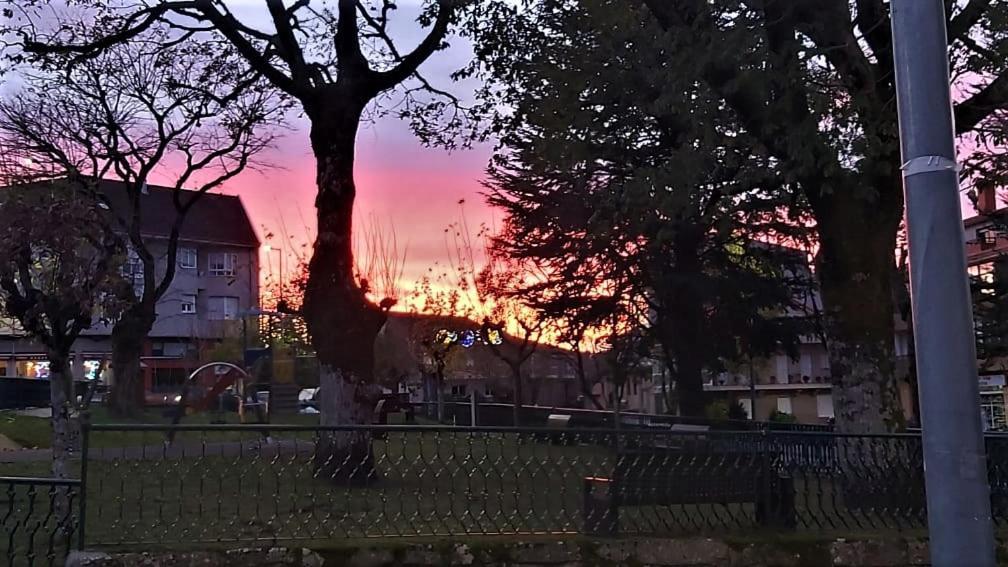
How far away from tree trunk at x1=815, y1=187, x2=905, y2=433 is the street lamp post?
744 centimetres

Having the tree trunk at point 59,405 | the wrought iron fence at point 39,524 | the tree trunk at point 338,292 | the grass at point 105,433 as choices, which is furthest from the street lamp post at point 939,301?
the tree trunk at point 338,292

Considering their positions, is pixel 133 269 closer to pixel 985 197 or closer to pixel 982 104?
pixel 982 104

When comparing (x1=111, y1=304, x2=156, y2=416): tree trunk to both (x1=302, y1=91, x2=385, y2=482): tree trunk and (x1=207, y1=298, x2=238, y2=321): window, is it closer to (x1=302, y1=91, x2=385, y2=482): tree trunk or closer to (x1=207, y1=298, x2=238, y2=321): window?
(x1=302, y1=91, x2=385, y2=482): tree trunk

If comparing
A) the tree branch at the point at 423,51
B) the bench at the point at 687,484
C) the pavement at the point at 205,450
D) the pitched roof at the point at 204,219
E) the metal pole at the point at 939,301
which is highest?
the pitched roof at the point at 204,219

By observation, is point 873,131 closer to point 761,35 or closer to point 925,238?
point 761,35

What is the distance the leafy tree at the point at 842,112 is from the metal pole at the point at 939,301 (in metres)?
6.20

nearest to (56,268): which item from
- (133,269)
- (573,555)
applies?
(573,555)

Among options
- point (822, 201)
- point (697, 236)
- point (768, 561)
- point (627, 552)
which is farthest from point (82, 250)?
point (697, 236)

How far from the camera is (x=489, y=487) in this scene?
6.82 metres

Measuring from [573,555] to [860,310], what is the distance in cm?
594

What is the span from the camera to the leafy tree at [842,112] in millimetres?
9773

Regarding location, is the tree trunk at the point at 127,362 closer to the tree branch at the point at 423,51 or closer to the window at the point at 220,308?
the tree branch at the point at 423,51

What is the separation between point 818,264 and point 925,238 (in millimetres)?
8099

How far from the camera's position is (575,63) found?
45.2 ft
